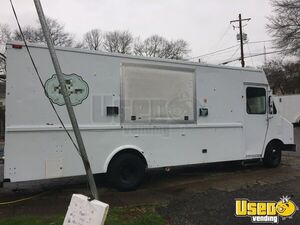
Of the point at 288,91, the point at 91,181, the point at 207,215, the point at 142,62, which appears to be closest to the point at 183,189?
the point at 207,215

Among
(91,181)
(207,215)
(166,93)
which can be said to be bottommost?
(207,215)

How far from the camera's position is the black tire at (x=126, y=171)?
21.6ft

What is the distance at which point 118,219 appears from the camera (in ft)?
15.8

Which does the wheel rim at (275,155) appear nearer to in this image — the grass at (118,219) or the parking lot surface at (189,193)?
the parking lot surface at (189,193)

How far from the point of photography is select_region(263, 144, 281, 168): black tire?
9.23 m

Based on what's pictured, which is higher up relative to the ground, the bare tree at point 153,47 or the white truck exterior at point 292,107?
the bare tree at point 153,47

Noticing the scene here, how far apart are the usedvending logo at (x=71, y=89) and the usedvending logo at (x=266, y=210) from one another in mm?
3723

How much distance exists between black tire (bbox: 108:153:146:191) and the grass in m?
1.32

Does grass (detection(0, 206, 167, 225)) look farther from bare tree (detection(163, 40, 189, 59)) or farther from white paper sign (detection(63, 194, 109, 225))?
bare tree (detection(163, 40, 189, 59))

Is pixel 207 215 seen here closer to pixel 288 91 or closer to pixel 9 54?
pixel 9 54

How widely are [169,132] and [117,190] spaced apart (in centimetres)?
182

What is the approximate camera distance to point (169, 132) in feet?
24.1

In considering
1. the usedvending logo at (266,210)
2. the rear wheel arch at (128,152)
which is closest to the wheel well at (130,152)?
the rear wheel arch at (128,152)

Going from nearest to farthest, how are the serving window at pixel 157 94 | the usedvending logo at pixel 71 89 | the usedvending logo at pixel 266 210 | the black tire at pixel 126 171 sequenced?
the usedvending logo at pixel 266 210
the usedvending logo at pixel 71 89
the black tire at pixel 126 171
the serving window at pixel 157 94
